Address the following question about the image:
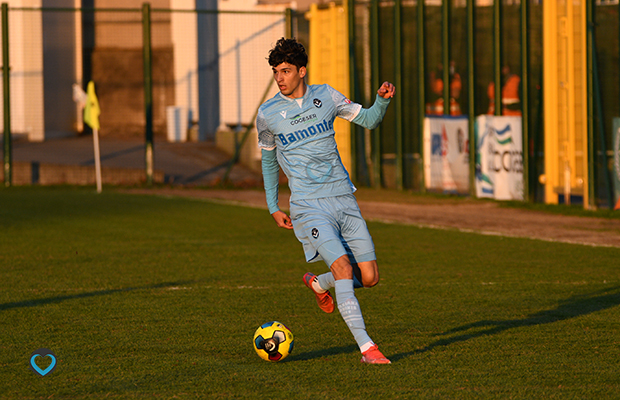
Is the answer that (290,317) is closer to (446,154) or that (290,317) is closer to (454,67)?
(446,154)

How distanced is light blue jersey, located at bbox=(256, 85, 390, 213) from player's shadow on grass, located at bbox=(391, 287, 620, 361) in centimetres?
114

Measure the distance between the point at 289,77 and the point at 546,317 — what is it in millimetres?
2776

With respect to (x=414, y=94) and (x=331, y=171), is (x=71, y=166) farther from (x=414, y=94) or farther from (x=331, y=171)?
(x=331, y=171)

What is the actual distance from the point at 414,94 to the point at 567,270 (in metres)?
11.4

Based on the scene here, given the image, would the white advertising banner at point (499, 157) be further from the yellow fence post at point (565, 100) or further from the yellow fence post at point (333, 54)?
the yellow fence post at point (333, 54)

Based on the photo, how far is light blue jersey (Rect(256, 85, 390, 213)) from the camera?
5.60 metres

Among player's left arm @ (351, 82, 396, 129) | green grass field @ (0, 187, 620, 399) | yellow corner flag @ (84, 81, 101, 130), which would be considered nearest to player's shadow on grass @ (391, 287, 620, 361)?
green grass field @ (0, 187, 620, 399)

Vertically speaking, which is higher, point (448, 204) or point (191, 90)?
point (191, 90)

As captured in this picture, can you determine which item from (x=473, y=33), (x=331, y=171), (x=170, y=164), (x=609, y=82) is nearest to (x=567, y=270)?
(x=331, y=171)

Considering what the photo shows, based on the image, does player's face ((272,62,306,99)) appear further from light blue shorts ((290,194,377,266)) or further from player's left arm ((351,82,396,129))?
light blue shorts ((290,194,377,266))

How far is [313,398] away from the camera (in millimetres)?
→ 4633

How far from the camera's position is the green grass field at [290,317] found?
4945 millimetres

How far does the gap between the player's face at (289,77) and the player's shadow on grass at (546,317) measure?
5.69ft

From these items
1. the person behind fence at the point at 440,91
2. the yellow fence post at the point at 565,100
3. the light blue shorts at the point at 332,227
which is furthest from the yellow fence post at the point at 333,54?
the light blue shorts at the point at 332,227
